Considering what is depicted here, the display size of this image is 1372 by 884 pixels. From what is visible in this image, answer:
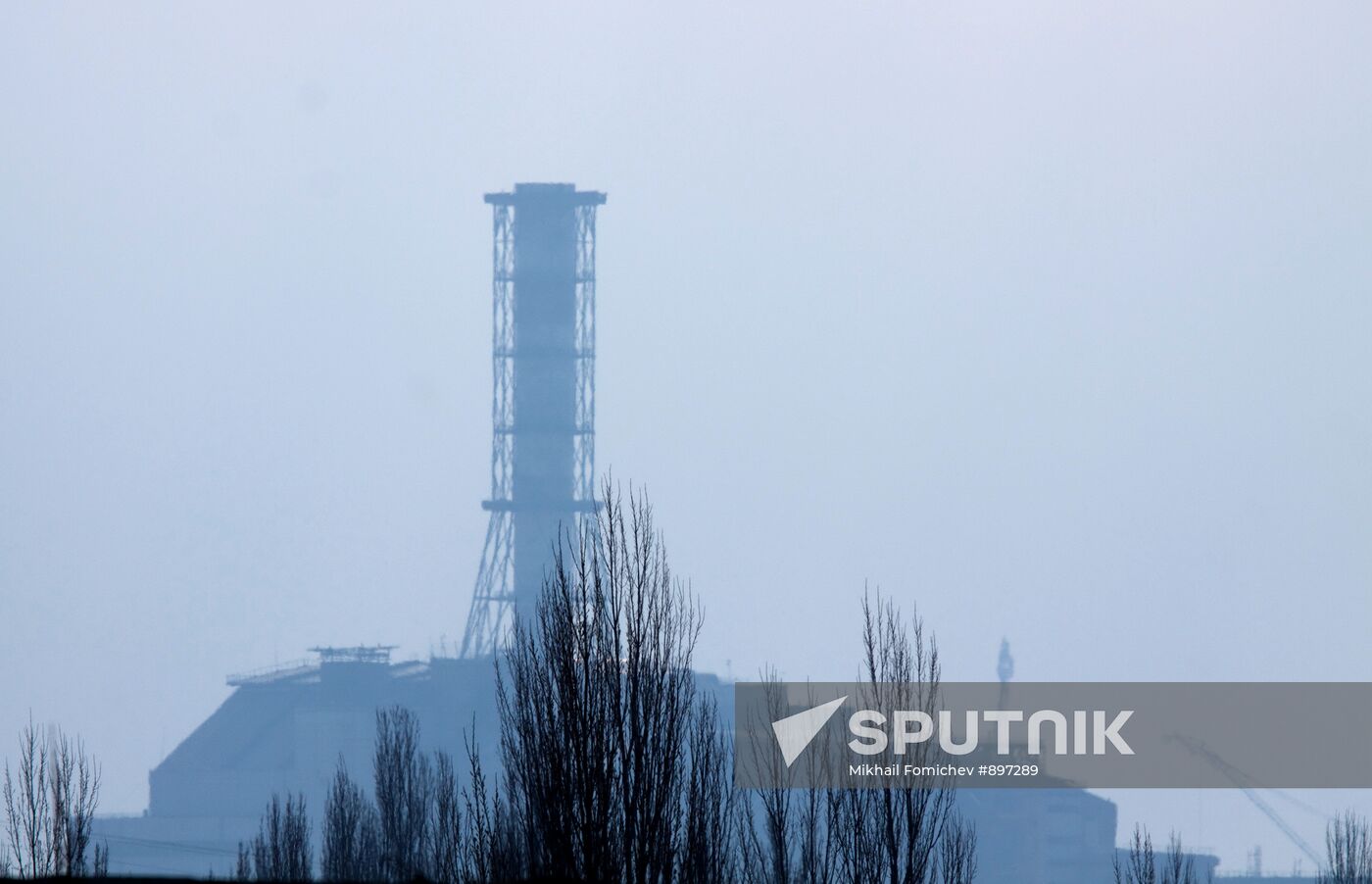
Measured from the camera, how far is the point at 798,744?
4300 centimetres

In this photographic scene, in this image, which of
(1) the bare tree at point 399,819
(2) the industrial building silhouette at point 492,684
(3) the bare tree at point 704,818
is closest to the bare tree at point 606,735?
(3) the bare tree at point 704,818

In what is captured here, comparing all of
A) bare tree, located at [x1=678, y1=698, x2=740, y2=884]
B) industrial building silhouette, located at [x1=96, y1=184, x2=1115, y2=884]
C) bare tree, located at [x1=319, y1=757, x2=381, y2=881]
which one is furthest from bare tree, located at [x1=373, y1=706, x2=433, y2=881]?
industrial building silhouette, located at [x1=96, y1=184, x2=1115, y2=884]

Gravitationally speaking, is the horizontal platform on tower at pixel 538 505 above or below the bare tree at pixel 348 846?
above

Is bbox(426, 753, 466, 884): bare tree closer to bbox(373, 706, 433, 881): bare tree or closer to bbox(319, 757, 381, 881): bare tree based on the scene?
bbox(373, 706, 433, 881): bare tree

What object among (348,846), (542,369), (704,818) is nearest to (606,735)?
(704,818)

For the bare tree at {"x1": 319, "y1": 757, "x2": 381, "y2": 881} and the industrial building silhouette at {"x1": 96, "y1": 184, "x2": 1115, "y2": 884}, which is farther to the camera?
the industrial building silhouette at {"x1": 96, "y1": 184, "x2": 1115, "y2": 884}

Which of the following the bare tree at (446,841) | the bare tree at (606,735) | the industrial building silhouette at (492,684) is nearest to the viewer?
the bare tree at (606,735)

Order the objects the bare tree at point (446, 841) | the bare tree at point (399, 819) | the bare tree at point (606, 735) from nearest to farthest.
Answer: the bare tree at point (606, 735), the bare tree at point (446, 841), the bare tree at point (399, 819)

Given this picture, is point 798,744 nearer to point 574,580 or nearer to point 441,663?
point 574,580

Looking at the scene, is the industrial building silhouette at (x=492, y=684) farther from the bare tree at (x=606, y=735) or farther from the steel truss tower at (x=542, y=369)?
the bare tree at (x=606, y=735)

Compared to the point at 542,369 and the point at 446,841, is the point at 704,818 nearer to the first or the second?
the point at 446,841

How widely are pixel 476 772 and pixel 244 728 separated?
7193 cm

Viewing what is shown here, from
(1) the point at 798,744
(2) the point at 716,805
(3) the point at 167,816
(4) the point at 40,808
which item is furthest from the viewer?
(3) the point at 167,816

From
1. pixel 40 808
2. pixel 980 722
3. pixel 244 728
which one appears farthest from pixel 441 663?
pixel 40 808
